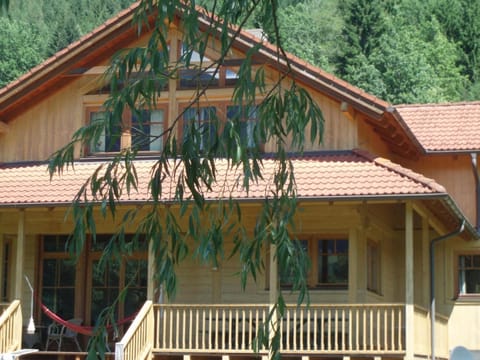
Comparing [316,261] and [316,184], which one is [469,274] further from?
[316,184]

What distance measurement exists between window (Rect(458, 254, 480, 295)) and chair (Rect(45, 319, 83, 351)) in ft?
28.7

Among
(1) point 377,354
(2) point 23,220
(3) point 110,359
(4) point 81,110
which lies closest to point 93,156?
(4) point 81,110

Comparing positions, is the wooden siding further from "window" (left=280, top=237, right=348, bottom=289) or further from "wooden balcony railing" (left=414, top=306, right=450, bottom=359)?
"wooden balcony railing" (left=414, top=306, right=450, bottom=359)

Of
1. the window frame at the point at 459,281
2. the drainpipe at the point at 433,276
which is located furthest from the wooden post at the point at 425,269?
the window frame at the point at 459,281

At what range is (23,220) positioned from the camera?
21.4 m

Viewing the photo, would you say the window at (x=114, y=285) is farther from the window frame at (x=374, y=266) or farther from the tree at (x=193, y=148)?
the tree at (x=193, y=148)

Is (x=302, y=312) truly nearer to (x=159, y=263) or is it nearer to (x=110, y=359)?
(x=110, y=359)

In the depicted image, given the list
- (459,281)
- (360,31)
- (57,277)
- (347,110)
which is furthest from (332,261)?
(360,31)

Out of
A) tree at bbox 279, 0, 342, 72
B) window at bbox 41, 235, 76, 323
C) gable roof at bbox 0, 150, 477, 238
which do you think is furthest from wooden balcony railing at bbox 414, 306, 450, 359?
tree at bbox 279, 0, 342, 72

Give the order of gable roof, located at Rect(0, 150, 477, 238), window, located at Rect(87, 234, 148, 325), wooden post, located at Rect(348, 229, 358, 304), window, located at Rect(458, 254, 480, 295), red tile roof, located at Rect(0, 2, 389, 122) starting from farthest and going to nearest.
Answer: window, located at Rect(458, 254, 480, 295) < window, located at Rect(87, 234, 148, 325) < red tile roof, located at Rect(0, 2, 389, 122) < wooden post, located at Rect(348, 229, 358, 304) < gable roof, located at Rect(0, 150, 477, 238)

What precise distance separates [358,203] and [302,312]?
2.35 m

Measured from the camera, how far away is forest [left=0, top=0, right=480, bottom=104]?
53.5m

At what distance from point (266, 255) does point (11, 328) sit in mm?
4867

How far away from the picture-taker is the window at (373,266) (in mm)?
22594
